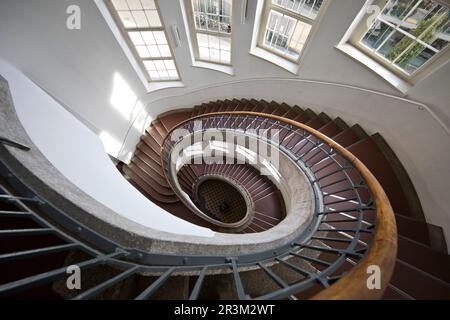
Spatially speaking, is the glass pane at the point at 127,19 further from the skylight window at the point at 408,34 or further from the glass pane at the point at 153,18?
the skylight window at the point at 408,34

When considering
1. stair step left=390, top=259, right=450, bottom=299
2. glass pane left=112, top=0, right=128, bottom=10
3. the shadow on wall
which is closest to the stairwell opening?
the shadow on wall

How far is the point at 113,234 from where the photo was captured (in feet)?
4.92

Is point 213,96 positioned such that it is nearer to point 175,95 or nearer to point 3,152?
point 175,95

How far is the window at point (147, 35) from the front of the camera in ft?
17.3

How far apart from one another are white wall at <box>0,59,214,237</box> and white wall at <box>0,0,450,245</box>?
55.7 inches

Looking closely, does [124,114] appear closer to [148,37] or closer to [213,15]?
[148,37]

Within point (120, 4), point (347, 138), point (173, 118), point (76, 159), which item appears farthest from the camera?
point (173, 118)

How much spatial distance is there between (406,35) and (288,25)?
248 cm

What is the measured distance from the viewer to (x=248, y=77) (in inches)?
253

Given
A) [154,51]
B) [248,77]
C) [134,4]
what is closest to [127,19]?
[134,4]

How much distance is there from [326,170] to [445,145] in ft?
5.65

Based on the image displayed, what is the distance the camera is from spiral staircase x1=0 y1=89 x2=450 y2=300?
45.2 inches

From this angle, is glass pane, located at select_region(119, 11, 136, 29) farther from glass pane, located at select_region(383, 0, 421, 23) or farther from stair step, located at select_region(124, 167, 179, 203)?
Result: glass pane, located at select_region(383, 0, 421, 23)
